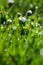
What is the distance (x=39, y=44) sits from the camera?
2.31 m

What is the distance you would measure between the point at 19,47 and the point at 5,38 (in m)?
0.29

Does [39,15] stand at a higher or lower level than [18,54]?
lower

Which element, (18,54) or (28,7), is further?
(28,7)

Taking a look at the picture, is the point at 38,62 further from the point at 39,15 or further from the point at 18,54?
the point at 39,15

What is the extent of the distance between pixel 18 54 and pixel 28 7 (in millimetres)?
1603

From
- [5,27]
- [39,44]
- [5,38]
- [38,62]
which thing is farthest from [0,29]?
[38,62]

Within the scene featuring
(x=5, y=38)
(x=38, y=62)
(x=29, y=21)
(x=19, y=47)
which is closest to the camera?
(x=38, y=62)

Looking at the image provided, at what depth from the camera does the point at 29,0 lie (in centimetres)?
377

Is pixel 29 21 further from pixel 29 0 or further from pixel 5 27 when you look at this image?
pixel 29 0

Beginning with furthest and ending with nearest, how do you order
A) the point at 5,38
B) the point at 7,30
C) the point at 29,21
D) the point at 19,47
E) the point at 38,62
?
the point at 29,21, the point at 7,30, the point at 5,38, the point at 19,47, the point at 38,62

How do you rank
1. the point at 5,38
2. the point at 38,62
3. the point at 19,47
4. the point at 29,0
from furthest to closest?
the point at 29,0 < the point at 5,38 < the point at 19,47 < the point at 38,62

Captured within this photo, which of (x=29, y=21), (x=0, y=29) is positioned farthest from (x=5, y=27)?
(x=29, y=21)

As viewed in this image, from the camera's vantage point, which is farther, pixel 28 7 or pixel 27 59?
pixel 28 7

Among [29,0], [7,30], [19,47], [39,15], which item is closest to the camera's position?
[19,47]
